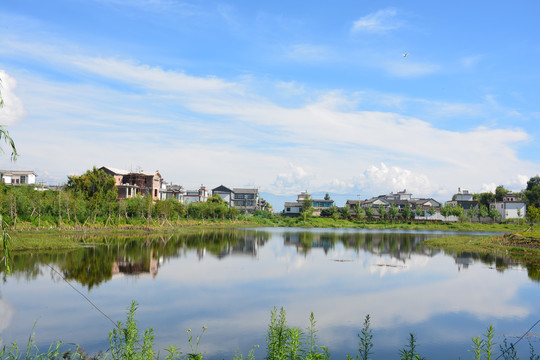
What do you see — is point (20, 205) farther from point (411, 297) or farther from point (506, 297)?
point (506, 297)

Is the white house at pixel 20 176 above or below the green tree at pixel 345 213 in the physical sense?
above

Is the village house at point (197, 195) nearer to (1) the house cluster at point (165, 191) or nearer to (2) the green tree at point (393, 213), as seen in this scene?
(1) the house cluster at point (165, 191)

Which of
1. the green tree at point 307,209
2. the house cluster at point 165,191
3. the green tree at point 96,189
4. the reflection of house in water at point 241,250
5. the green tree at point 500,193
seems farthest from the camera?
the green tree at point 500,193

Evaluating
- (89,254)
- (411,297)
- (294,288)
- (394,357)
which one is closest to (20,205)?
(89,254)

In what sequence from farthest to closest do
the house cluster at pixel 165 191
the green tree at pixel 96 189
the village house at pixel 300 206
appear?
the village house at pixel 300 206 < the house cluster at pixel 165 191 < the green tree at pixel 96 189

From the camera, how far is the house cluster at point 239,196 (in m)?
79.7

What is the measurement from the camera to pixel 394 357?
12.8m

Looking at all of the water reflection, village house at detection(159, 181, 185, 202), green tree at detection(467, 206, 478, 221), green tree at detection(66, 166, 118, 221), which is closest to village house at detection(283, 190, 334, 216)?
village house at detection(159, 181, 185, 202)

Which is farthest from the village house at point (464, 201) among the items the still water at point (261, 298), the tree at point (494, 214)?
the still water at point (261, 298)

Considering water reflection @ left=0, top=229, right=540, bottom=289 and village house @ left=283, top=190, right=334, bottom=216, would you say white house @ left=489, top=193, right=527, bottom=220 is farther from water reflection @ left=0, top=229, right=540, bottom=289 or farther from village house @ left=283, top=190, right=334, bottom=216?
water reflection @ left=0, top=229, right=540, bottom=289

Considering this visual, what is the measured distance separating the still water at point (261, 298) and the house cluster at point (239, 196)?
46.6 metres

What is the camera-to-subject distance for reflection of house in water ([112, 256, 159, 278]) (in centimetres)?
2574

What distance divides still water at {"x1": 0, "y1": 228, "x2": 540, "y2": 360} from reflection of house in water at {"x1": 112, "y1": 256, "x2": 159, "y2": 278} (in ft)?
0.21

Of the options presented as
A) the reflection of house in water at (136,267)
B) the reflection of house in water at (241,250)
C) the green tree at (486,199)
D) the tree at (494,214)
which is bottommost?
the reflection of house in water at (241,250)
